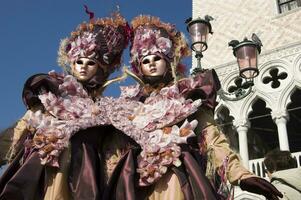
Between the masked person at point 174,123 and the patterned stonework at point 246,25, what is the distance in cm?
635

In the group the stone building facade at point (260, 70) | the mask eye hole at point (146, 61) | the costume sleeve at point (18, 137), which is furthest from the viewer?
the stone building facade at point (260, 70)

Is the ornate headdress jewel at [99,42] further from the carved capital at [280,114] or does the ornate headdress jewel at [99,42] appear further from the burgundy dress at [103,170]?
the carved capital at [280,114]

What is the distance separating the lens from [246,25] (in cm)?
931

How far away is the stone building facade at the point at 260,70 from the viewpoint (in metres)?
8.16

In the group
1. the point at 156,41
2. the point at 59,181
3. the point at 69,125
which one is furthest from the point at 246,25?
the point at 59,181

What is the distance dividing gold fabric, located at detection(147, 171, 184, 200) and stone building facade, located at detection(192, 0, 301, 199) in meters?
5.55

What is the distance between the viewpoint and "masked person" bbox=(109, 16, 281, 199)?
2.12 metres

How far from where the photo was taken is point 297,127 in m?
10.3

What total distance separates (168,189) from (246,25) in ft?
24.7

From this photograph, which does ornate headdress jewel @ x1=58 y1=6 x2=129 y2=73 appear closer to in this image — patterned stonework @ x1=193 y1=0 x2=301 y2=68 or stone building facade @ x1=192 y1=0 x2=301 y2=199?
stone building facade @ x1=192 y1=0 x2=301 y2=199

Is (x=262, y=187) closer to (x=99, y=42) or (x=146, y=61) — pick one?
(x=146, y=61)

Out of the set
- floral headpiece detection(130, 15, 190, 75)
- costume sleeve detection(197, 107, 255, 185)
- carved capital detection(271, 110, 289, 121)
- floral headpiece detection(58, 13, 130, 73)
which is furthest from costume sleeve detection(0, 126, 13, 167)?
carved capital detection(271, 110, 289, 121)

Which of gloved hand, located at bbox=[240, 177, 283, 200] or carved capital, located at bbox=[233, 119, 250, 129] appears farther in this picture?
carved capital, located at bbox=[233, 119, 250, 129]

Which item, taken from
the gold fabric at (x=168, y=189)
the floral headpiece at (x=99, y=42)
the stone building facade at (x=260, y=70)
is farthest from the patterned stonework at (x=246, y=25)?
the gold fabric at (x=168, y=189)
